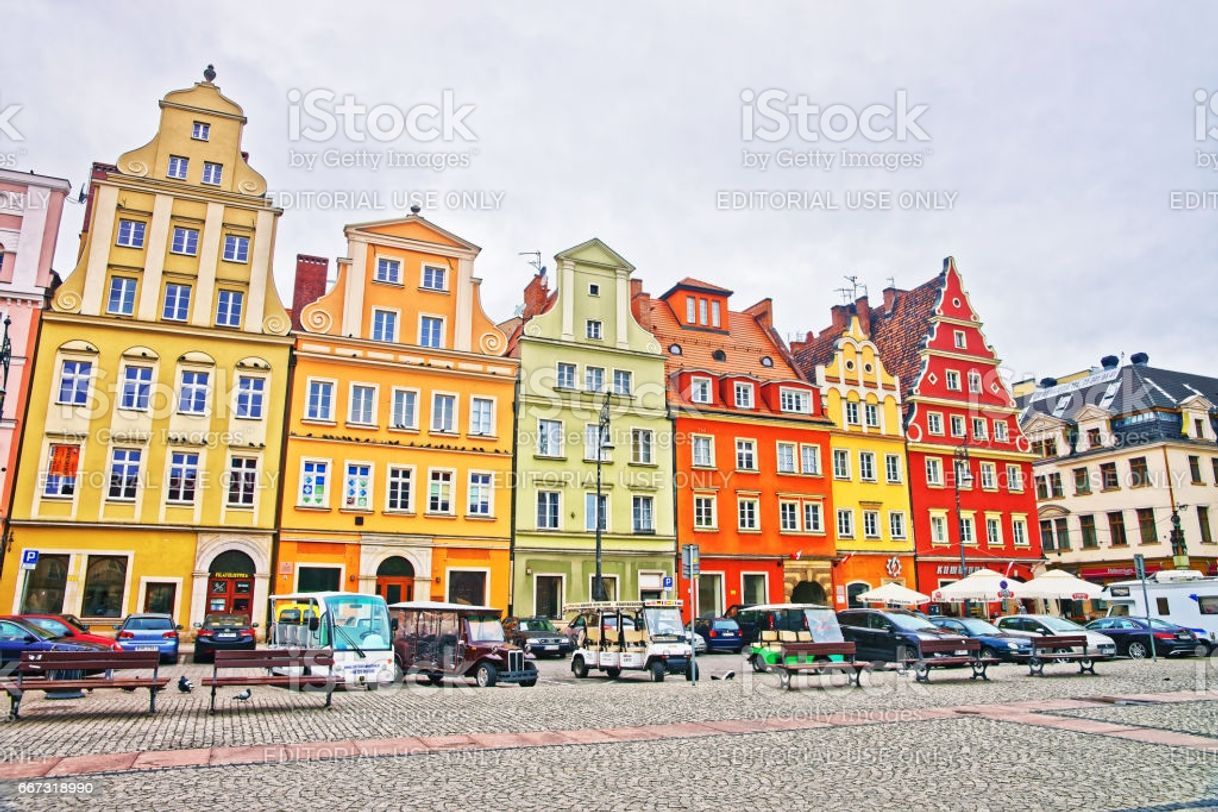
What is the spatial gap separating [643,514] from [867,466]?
13.0m

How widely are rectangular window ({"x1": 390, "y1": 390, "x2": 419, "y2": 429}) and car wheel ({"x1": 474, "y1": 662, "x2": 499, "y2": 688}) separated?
16895 millimetres

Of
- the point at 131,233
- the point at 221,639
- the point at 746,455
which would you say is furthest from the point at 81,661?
the point at 746,455

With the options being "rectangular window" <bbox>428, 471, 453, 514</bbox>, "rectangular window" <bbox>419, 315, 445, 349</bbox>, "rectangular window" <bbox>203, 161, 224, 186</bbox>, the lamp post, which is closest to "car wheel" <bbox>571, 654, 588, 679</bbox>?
"rectangular window" <bbox>428, 471, 453, 514</bbox>

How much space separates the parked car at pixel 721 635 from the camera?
102ft

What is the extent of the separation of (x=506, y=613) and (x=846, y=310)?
92.2ft

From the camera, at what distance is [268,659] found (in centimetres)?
1412

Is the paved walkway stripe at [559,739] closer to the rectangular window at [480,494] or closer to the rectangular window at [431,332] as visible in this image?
the rectangular window at [480,494]

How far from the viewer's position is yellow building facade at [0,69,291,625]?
29000mm

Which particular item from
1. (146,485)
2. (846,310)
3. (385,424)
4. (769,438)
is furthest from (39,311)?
(846,310)

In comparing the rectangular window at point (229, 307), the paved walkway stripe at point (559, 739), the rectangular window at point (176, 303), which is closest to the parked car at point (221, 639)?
the rectangular window at point (229, 307)

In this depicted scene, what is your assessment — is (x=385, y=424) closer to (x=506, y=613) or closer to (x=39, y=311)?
(x=506, y=613)

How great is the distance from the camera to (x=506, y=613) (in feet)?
115

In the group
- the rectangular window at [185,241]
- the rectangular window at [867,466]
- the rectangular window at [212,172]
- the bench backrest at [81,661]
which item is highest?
the rectangular window at [212,172]

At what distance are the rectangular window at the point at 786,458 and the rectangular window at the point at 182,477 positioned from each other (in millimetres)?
25264
